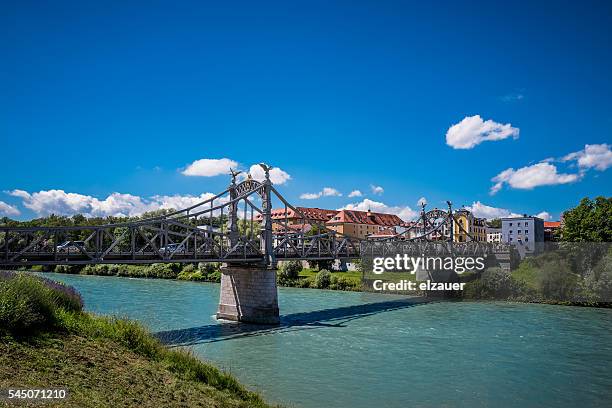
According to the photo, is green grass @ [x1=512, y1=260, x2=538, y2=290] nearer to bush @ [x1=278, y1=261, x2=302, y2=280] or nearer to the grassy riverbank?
bush @ [x1=278, y1=261, x2=302, y2=280]

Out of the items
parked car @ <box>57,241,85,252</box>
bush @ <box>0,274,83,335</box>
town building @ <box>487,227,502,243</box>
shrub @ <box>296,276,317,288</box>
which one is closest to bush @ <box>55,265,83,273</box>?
shrub @ <box>296,276,317,288</box>

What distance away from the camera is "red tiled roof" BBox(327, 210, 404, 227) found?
314ft

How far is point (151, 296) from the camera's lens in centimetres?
4022

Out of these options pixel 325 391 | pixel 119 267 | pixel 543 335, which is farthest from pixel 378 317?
pixel 119 267

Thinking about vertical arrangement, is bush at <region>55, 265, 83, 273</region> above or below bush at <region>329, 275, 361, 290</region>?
above

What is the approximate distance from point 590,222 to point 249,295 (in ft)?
116

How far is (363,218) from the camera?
101 meters

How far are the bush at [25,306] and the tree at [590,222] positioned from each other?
48390 millimetres

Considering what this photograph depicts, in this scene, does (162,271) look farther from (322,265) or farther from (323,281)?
(323,281)

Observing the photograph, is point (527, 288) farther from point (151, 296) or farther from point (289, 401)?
point (289, 401)

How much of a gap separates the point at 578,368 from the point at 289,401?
11.4 metres

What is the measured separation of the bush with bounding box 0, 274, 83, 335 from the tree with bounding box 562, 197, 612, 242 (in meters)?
48.4

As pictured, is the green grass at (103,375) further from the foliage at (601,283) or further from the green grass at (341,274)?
the green grass at (341,274)

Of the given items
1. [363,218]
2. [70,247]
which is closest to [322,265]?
[70,247]
